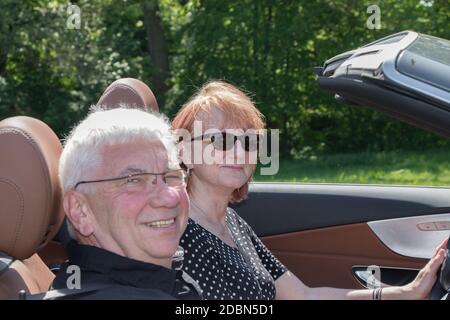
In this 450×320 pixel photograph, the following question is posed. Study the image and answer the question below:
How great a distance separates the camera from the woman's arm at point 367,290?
2582 mm

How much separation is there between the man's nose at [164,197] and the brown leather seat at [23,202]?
1.30 ft

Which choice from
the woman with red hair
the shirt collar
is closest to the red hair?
the woman with red hair

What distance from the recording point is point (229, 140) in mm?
2824

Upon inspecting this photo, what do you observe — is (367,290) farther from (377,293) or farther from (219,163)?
(219,163)

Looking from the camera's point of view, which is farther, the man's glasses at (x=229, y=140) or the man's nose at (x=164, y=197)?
the man's glasses at (x=229, y=140)

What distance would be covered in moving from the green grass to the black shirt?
6.24 meters

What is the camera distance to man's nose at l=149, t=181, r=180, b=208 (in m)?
2.16

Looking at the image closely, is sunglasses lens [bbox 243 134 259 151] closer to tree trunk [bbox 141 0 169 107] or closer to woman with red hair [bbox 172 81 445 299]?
woman with red hair [bbox 172 81 445 299]

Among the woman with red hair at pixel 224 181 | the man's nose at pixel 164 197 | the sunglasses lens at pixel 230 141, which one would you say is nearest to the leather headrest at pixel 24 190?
the man's nose at pixel 164 197

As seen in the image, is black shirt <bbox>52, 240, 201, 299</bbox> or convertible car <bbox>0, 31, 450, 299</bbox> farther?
convertible car <bbox>0, 31, 450, 299</bbox>

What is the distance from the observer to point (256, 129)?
114 inches

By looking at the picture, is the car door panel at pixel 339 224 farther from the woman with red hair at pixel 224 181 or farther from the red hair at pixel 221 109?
the red hair at pixel 221 109

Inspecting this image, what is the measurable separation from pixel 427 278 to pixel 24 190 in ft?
4.34
